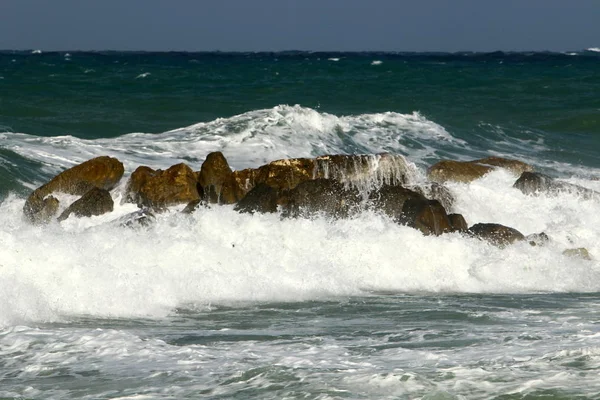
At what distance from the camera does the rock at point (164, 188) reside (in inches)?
548

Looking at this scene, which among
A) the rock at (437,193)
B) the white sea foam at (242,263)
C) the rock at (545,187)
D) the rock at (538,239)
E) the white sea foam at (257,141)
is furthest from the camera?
the white sea foam at (257,141)

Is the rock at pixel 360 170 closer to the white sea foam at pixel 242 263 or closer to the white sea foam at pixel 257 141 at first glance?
the white sea foam at pixel 242 263

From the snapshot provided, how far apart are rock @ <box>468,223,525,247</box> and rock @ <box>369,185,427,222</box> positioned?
→ 35.0 inches

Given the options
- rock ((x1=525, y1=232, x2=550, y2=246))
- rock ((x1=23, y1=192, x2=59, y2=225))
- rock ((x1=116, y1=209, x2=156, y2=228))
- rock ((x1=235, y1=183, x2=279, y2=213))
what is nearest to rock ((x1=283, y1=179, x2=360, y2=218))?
rock ((x1=235, y1=183, x2=279, y2=213))

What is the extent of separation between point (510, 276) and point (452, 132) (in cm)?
1403

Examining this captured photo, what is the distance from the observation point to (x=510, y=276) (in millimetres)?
11750

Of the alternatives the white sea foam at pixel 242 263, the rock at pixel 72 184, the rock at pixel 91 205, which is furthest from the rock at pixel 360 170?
the rock at pixel 72 184

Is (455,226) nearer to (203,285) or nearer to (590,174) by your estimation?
(203,285)

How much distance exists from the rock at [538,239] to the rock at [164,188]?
4.29 m

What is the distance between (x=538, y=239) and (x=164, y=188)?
483 centimetres

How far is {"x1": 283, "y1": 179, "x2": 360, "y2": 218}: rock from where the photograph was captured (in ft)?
43.0

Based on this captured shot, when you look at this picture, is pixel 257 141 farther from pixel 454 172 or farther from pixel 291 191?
pixel 291 191

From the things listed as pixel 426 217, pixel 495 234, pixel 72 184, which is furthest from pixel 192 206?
pixel 495 234

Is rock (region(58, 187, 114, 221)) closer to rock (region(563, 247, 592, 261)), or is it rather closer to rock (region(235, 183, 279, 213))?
rock (region(235, 183, 279, 213))
